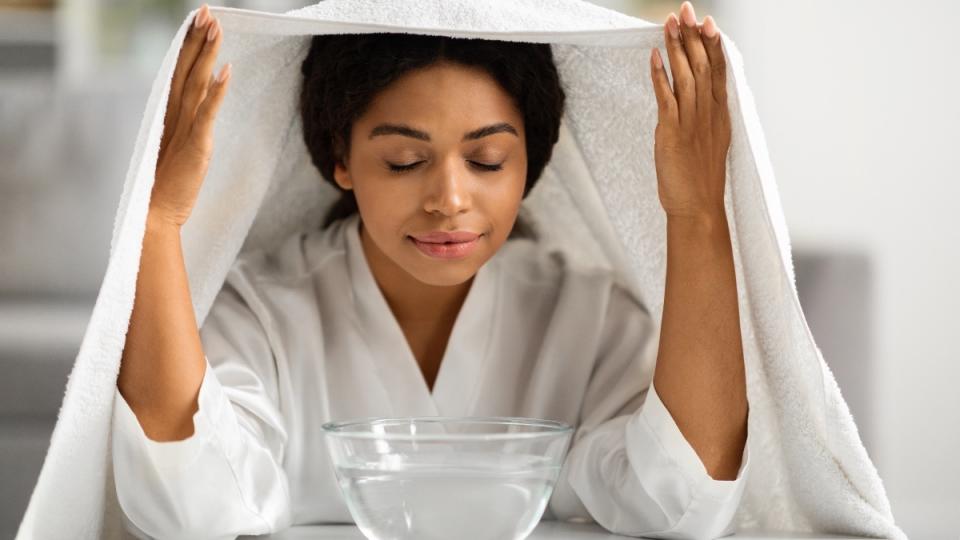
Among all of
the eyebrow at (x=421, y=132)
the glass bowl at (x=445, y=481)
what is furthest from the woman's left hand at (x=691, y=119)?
the glass bowl at (x=445, y=481)

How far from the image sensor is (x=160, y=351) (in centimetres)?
97

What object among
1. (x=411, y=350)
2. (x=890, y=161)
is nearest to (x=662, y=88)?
(x=411, y=350)

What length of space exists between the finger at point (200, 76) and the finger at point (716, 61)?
1.24ft

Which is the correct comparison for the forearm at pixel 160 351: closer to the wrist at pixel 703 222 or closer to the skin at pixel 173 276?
the skin at pixel 173 276

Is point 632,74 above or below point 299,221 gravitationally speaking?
Result: above

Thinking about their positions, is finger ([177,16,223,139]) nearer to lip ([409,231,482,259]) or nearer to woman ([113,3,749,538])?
woman ([113,3,749,538])

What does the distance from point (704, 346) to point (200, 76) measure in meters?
0.45

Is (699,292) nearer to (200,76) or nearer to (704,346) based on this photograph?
(704,346)

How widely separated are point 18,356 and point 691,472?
1484 millimetres

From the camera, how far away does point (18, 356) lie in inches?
85.2

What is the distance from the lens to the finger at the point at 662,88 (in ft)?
3.31

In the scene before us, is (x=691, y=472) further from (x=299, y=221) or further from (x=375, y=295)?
(x=299, y=221)

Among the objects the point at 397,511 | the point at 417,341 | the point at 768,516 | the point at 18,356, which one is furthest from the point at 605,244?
the point at 18,356

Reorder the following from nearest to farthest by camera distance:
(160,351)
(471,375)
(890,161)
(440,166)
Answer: (160,351), (440,166), (471,375), (890,161)
